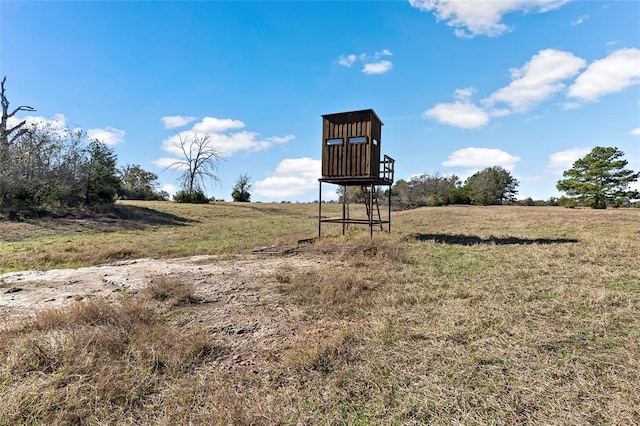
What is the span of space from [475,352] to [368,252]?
19.5ft

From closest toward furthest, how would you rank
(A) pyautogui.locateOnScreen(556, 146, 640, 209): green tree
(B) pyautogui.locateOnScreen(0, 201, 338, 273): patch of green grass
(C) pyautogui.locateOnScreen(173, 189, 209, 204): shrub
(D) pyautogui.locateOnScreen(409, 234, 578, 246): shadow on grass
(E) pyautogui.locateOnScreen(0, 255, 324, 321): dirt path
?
1. (E) pyautogui.locateOnScreen(0, 255, 324, 321): dirt path
2. (B) pyautogui.locateOnScreen(0, 201, 338, 273): patch of green grass
3. (D) pyautogui.locateOnScreen(409, 234, 578, 246): shadow on grass
4. (A) pyautogui.locateOnScreen(556, 146, 640, 209): green tree
5. (C) pyautogui.locateOnScreen(173, 189, 209, 204): shrub

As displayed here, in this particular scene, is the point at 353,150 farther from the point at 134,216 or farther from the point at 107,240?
the point at 134,216

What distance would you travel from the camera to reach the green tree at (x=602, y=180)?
30.7m

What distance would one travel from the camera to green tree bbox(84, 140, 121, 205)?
71.2ft

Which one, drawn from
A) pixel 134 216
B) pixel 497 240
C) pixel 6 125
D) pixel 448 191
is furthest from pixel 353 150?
pixel 448 191

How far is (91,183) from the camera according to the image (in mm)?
21797

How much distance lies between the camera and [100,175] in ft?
72.2

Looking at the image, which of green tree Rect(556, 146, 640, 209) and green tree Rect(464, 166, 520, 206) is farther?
green tree Rect(464, 166, 520, 206)

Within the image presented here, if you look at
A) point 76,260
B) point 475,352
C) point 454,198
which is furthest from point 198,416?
point 454,198

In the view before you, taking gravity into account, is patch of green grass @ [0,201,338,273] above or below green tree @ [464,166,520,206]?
below

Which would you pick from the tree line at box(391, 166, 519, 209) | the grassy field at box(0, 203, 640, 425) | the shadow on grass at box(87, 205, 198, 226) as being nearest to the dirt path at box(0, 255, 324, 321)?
the grassy field at box(0, 203, 640, 425)

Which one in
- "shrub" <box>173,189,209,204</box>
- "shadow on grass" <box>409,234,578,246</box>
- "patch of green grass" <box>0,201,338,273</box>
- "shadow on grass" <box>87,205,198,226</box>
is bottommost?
"patch of green grass" <box>0,201,338,273</box>

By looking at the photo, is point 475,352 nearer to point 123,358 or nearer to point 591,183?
point 123,358

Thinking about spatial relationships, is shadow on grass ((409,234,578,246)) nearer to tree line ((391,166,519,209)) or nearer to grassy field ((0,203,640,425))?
grassy field ((0,203,640,425))
